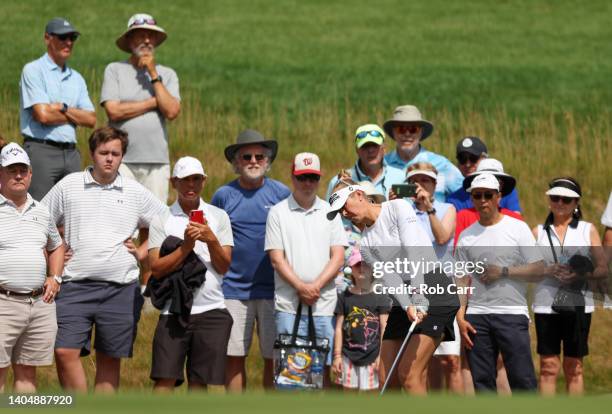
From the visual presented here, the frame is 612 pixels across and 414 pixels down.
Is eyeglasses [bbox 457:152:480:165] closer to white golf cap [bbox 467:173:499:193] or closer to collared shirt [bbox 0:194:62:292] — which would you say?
white golf cap [bbox 467:173:499:193]

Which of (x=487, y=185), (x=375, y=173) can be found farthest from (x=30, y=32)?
(x=487, y=185)

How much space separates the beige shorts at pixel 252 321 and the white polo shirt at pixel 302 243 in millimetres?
336

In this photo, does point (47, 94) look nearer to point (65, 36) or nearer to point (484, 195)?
point (65, 36)

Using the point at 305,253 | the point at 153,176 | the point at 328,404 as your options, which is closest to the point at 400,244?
the point at 305,253

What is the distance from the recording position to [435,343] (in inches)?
328

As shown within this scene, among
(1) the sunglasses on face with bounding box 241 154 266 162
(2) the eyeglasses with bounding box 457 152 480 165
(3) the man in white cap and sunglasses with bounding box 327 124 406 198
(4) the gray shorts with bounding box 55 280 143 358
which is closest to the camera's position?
(4) the gray shorts with bounding box 55 280 143 358

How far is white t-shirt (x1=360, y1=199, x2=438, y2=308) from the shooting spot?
8.15 m

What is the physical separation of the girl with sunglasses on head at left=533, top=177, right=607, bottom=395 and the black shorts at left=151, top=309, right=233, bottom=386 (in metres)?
2.40

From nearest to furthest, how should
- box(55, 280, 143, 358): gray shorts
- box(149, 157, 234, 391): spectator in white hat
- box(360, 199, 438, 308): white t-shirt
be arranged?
box(360, 199, 438, 308): white t-shirt
box(149, 157, 234, 391): spectator in white hat
box(55, 280, 143, 358): gray shorts

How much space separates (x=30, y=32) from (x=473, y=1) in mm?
15149

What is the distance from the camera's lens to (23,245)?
338 inches

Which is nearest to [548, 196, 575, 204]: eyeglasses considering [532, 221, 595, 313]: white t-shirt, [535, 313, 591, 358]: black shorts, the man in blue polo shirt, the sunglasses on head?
[532, 221, 595, 313]: white t-shirt

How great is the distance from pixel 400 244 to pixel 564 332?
1.95 m

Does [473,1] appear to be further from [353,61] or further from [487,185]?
[487,185]
